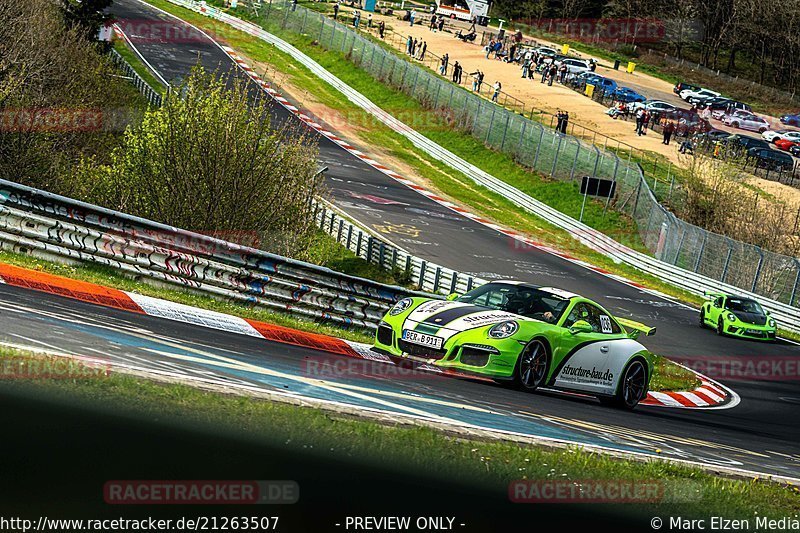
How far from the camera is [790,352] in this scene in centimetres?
2755

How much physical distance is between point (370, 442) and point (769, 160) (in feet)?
197

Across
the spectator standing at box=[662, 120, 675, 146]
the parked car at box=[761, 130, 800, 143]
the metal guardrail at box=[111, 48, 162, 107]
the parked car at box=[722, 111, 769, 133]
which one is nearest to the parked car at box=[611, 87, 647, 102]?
the parked car at box=[722, 111, 769, 133]

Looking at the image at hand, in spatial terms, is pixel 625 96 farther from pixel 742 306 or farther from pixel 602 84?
pixel 742 306

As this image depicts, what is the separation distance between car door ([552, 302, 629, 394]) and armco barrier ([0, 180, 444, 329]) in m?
5.01

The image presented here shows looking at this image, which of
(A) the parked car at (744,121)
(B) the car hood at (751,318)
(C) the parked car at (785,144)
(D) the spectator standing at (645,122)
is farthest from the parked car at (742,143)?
(B) the car hood at (751,318)

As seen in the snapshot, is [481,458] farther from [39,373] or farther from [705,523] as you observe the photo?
[39,373]

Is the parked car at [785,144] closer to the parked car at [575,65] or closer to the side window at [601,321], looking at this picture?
the parked car at [575,65]

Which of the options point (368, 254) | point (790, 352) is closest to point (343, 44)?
point (368, 254)

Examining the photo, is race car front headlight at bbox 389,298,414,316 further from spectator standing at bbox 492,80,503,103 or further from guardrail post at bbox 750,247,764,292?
spectator standing at bbox 492,80,503,103

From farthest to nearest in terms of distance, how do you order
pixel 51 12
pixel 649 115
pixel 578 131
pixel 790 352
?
pixel 649 115, pixel 578 131, pixel 51 12, pixel 790 352

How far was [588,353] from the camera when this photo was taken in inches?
524

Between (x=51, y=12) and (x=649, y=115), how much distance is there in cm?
4007

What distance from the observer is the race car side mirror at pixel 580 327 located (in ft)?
43.0

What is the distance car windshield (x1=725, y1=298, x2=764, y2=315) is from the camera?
2848 cm
